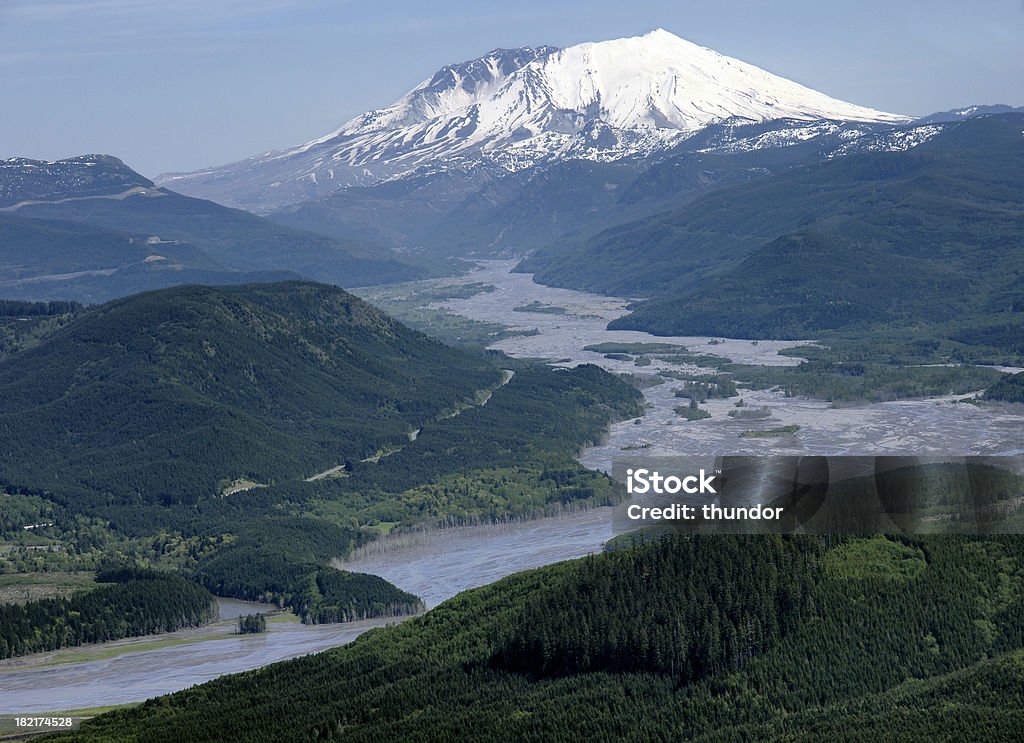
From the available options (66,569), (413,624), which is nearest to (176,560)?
(66,569)

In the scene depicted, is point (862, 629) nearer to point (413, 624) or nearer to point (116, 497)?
point (413, 624)

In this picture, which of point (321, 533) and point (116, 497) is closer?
point (321, 533)

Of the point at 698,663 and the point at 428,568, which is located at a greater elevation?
the point at 698,663

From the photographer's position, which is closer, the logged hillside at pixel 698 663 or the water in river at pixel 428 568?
the logged hillside at pixel 698 663

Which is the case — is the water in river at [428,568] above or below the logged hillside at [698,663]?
below

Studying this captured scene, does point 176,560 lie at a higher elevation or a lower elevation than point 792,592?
lower

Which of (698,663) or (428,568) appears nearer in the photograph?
(698,663)

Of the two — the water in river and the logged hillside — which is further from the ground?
the logged hillside

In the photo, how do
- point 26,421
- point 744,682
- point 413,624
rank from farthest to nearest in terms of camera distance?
point 26,421 → point 413,624 → point 744,682
